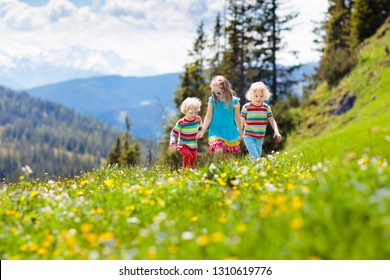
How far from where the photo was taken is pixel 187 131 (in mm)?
11336

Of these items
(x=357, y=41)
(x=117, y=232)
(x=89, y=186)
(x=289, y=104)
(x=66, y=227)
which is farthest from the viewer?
(x=289, y=104)

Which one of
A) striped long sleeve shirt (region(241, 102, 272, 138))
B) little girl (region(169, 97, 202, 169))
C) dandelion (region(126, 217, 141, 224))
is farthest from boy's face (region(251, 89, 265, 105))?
dandelion (region(126, 217, 141, 224))

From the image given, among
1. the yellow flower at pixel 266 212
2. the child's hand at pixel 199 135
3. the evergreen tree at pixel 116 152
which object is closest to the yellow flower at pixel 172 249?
the yellow flower at pixel 266 212

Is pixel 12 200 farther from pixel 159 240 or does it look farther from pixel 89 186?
pixel 159 240

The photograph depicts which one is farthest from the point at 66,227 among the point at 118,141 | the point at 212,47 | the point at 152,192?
the point at 118,141

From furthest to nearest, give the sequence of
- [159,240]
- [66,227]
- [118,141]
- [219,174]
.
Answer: [118,141] → [219,174] → [66,227] → [159,240]

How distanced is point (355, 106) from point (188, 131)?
70.8 ft

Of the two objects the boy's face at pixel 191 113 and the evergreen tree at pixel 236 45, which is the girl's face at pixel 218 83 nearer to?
the boy's face at pixel 191 113

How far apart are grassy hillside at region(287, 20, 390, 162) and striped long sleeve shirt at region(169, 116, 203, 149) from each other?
1079 centimetres

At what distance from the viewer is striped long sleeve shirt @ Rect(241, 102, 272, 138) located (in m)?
11.3

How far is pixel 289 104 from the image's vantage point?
4506cm

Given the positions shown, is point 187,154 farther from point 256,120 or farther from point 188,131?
point 256,120

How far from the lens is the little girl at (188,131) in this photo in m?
11.2
